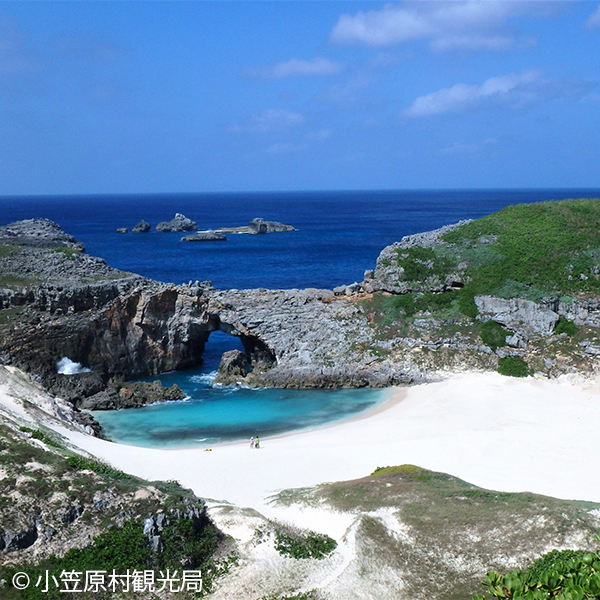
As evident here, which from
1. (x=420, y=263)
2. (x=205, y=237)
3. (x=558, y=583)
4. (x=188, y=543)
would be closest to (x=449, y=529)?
(x=558, y=583)

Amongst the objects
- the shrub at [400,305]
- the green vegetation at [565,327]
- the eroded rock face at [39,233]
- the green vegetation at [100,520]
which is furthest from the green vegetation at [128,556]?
the eroded rock face at [39,233]

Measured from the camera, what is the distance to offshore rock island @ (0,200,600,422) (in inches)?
1794

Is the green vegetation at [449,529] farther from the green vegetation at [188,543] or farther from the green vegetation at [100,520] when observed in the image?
the green vegetation at [100,520]

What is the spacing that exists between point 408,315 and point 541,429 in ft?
51.9

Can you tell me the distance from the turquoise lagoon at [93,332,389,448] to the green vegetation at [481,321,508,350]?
27.7ft

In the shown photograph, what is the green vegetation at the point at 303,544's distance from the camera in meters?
21.9

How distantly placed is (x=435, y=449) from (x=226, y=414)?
45.5 ft

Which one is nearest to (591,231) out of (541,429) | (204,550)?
(541,429)

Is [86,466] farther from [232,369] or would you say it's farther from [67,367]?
[232,369]

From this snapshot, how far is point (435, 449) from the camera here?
3400cm

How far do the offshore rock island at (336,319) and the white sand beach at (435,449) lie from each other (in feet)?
13.6

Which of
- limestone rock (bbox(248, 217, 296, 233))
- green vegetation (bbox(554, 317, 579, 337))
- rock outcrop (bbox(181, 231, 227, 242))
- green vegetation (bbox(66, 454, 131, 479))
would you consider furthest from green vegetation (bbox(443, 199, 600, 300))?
limestone rock (bbox(248, 217, 296, 233))

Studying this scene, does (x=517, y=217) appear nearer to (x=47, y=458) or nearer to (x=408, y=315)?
(x=408, y=315)

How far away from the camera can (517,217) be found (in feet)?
197
